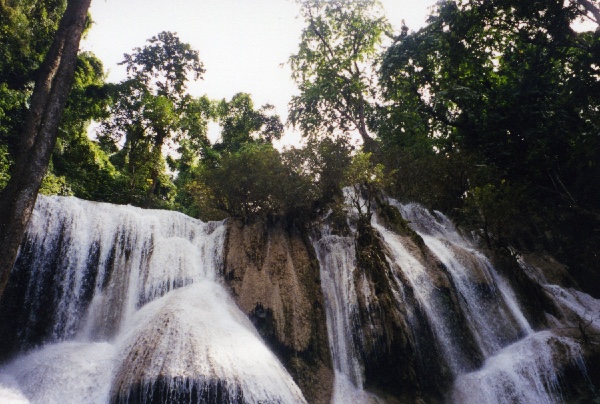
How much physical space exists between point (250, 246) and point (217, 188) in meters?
2.75

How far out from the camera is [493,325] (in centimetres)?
1123

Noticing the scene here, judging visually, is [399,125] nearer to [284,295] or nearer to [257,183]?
[257,183]

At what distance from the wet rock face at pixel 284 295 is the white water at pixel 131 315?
53cm

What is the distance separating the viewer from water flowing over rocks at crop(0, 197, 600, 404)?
645cm

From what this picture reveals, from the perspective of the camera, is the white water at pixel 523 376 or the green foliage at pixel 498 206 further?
the green foliage at pixel 498 206

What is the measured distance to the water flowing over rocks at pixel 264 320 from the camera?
6445 mm

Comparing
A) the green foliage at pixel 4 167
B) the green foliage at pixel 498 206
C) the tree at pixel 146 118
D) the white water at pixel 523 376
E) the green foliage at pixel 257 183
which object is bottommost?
the white water at pixel 523 376

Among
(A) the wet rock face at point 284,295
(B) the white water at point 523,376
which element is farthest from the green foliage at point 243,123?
(B) the white water at point 523,376

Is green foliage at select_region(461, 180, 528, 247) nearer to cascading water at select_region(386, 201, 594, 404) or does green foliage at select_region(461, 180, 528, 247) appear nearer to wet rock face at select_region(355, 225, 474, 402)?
Answer: cascading water at select_region(386, 201, 594, 404)

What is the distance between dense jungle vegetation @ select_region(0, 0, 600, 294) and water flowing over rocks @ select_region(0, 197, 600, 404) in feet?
7.85

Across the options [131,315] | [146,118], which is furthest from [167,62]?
[131,315]

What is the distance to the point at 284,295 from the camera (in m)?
10.4

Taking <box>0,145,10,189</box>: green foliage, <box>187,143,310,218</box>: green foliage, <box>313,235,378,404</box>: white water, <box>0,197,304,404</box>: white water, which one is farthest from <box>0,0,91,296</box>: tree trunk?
<box>313,235,378,404</box>: white water

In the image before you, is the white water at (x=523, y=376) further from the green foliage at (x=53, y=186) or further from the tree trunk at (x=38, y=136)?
the green foliage at (x=53, y=186)
